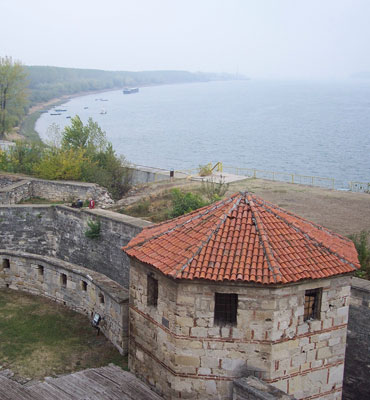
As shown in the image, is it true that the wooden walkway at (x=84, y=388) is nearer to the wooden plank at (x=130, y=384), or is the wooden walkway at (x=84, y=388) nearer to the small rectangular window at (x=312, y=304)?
the wooden plank at (x=130, y=384)

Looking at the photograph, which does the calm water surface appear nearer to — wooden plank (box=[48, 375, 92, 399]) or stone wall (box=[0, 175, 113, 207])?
stone wall (box=[0, 175, 113, 207])

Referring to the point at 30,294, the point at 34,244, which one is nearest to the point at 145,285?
the point at 30,294

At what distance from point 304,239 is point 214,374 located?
128 inches

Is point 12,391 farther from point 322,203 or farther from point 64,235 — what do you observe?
point 322,203

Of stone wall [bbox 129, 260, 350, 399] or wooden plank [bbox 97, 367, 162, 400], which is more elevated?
stone wall [bbox 129, 260, 350, 399]

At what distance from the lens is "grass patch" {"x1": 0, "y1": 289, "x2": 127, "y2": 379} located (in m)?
13.9

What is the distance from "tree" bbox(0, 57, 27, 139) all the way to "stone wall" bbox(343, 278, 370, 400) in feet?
170

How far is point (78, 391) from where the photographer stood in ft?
38.1

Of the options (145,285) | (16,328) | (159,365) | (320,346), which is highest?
(145,285)

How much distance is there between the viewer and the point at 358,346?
1330 cm

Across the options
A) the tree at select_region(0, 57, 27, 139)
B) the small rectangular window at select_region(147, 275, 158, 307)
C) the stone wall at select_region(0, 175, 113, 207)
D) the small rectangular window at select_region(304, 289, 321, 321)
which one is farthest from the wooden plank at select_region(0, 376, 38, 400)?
the tree at select_region(0, 57, 27, 139)

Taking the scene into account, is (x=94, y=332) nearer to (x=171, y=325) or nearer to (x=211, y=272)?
(x=171, y=325)

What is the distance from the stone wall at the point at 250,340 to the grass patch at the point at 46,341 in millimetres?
3440

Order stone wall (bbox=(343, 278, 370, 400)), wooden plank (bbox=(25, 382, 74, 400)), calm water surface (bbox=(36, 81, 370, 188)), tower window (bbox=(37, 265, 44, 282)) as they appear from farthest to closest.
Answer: calm water surface (bbox=(36, 81, 370, 188)) → tower window (bbox=(37, 265, 44, 282)) → stone wall (bbox=(343, 278, 370, 400)) → wooden plank (bbox=(25, 382, 74, 400))
